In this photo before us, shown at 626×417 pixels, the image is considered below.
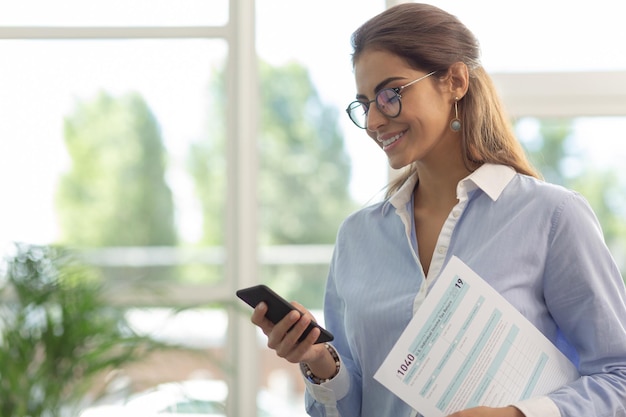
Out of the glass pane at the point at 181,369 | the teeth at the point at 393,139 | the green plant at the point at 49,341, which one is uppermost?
the teeth at the point at 393,139

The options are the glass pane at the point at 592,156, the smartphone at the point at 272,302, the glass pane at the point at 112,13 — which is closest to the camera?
the smartphone at the point at 272,302

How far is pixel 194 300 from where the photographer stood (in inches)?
118

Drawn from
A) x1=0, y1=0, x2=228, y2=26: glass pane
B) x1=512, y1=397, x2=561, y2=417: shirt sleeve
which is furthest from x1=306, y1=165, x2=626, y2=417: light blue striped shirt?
x1=0, y1=0, x2=228, y2=26: glass pane

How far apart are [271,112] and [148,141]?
51 centimetres

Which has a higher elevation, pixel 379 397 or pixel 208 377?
pixel 379 397

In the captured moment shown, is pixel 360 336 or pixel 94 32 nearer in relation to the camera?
pixel 360 336

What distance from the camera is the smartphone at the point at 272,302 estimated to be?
1.48 meters

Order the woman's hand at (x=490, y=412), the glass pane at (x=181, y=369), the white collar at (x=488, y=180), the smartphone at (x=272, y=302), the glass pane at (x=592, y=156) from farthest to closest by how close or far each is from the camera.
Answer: the glass pane at (x=181, y=369) → the glass pane at (x=592, y=156) → the white collar at (x=488, y=180) → the smartphone at (x=272, y=302) → the woman's hand at (x=490, y=412)

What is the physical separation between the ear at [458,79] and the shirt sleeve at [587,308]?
34 cm

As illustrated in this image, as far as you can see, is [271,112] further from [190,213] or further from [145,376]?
[145,376]

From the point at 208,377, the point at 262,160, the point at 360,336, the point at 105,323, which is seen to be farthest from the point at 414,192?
the point at 208,377

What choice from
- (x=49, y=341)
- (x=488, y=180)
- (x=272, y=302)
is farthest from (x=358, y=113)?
(x=49, y=341)

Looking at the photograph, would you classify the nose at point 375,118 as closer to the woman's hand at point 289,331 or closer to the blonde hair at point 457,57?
the blonde hair at point 457,57

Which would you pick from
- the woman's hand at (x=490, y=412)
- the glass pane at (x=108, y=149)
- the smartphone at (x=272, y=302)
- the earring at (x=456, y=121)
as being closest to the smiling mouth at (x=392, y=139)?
the earring at (x=456, y=121)
